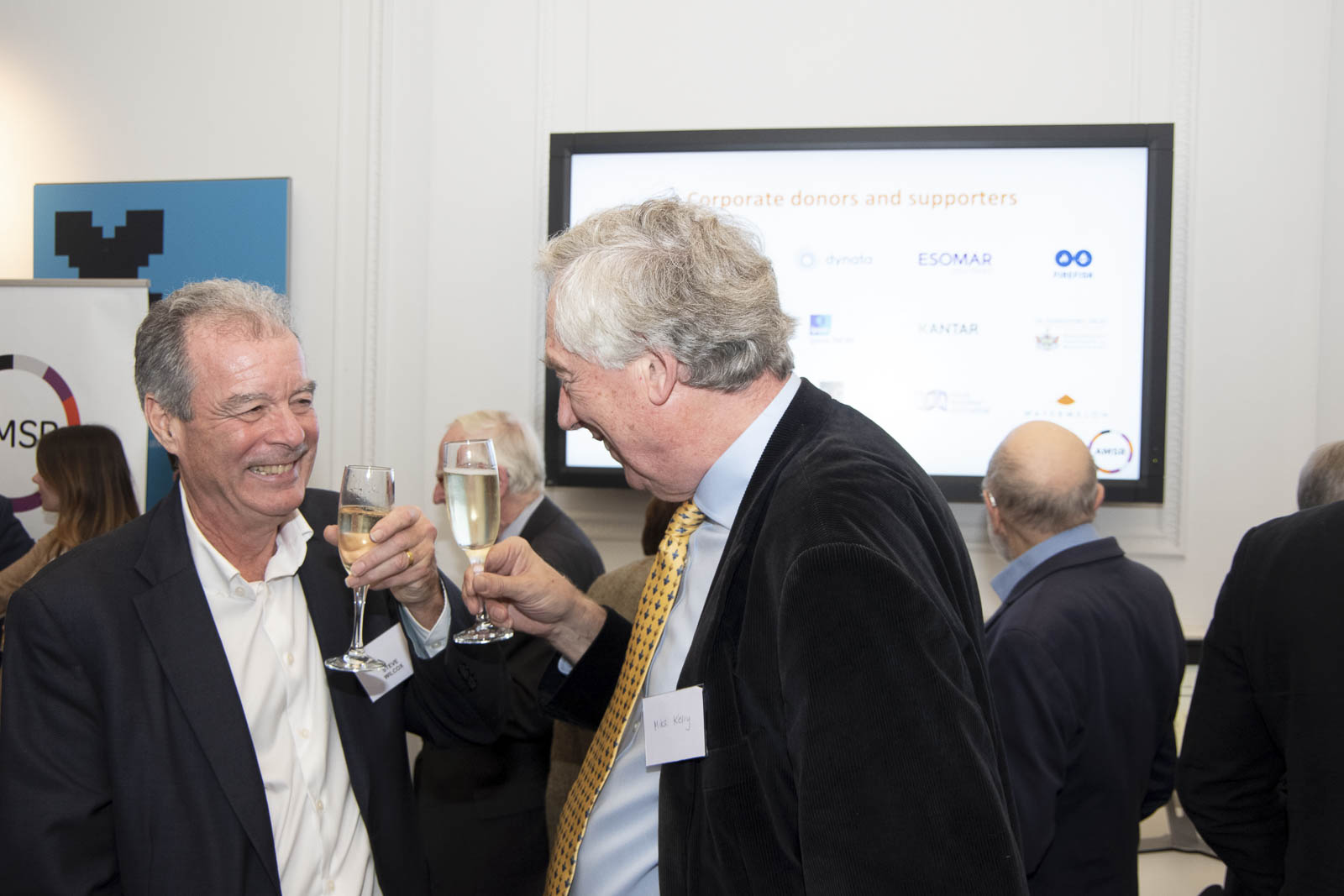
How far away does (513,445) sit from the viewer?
10.2 feet

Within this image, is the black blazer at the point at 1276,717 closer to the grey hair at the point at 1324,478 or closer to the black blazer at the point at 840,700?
the grey hair at the point at 1324,478

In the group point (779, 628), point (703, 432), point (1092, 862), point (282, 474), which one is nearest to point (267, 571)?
point (282, 474)

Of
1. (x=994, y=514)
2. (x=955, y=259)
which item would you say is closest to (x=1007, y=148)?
(x=955, y=259)

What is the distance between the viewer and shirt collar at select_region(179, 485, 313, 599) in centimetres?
170

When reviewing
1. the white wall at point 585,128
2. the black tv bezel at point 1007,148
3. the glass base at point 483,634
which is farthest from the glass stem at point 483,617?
the white wall at point 585,128

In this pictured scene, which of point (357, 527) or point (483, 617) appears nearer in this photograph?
point (357, 527)

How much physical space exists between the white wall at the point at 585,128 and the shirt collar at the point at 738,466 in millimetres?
2744

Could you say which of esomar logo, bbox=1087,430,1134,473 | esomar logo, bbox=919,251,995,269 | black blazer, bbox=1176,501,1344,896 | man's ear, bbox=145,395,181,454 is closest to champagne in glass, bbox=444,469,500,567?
man's ear, bbox=145,395,181,454

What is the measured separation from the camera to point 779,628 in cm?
104

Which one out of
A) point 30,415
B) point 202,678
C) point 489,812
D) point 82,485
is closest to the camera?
point 202,678

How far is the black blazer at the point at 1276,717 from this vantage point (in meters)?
1.72

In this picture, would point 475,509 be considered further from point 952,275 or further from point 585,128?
point 585,128

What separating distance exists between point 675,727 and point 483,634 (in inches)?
21.1

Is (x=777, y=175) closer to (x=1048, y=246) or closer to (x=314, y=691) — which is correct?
(x=1048, y=246)
